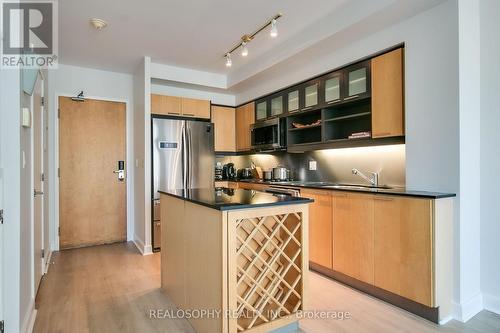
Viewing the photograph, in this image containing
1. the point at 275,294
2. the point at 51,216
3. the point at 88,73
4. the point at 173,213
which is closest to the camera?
the point at 275,294

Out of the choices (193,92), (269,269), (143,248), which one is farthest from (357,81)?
(143,248)

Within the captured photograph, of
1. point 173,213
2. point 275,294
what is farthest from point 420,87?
point 173,213

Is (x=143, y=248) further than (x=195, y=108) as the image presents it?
No

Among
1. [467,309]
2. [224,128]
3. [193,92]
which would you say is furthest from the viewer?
[224,128]

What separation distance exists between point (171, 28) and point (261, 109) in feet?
6.15

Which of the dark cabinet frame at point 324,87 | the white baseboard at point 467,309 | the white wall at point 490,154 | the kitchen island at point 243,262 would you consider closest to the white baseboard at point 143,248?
the kitchen island at point 243,262

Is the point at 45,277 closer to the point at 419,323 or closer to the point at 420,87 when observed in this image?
the point at 419,323

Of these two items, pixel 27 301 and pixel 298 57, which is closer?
pixel 27 301

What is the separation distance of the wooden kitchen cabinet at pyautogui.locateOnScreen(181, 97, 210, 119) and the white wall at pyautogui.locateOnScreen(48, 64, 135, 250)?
0.85 meters

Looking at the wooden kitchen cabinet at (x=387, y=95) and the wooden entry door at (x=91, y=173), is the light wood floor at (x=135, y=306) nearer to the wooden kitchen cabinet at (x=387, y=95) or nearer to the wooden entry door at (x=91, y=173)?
the wooden entry door at (x=91, y=173)

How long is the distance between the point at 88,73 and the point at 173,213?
3.07 meters

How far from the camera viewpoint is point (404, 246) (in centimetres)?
230

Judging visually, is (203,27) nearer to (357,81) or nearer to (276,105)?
(276,105)

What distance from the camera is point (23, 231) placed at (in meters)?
1.93
